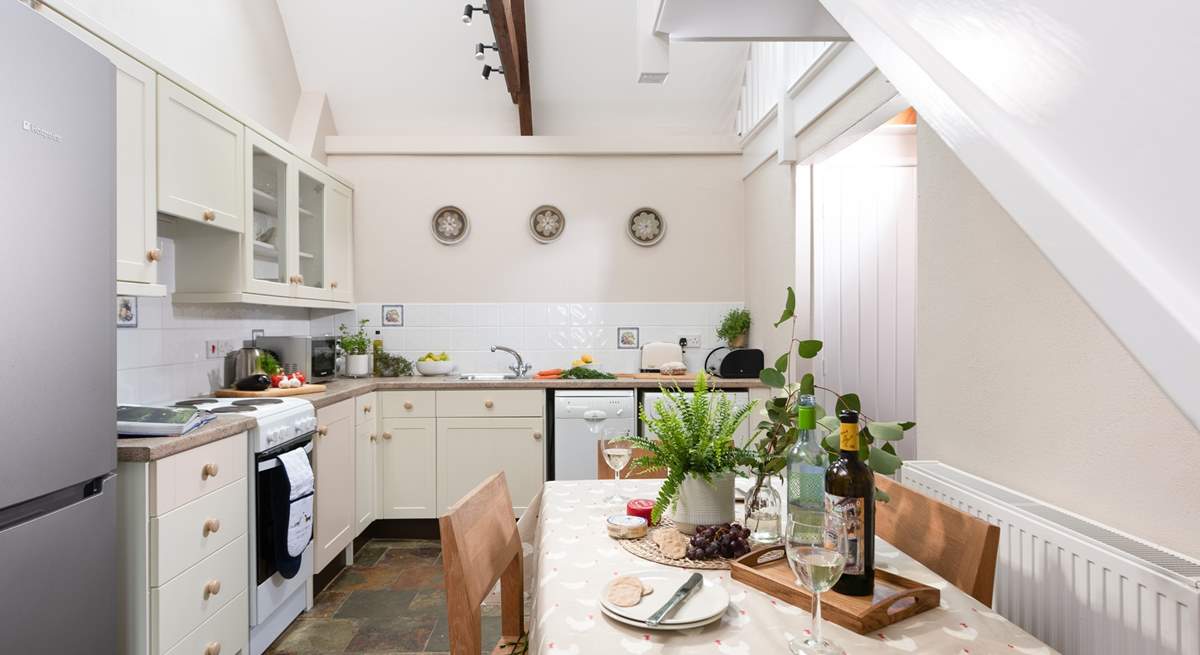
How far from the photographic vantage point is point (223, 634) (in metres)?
Answer: 2.27

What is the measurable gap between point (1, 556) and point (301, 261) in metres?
2.65

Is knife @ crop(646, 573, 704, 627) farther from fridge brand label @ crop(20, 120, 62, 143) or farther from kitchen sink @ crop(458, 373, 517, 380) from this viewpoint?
kitchen sink @ crop(458, 373, 517, 380)

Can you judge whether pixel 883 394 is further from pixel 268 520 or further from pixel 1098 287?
pixel 1098 287

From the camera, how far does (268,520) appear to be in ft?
8.36

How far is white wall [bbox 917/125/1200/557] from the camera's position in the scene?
1.39m

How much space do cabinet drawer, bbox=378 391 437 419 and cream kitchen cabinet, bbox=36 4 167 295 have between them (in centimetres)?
176

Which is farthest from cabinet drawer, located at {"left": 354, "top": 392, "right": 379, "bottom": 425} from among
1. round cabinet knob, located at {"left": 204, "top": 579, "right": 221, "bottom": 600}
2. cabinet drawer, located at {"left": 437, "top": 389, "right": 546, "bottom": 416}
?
round cabinet knob, located at {"left": 204, "top": 579, "right": 221, "bottom": 600}

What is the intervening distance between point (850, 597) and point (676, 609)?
0.93 feet

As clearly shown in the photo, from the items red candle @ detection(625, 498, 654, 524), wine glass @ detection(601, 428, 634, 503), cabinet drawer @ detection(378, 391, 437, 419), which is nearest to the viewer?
red candle @ detection(625, 498, 654, 524)

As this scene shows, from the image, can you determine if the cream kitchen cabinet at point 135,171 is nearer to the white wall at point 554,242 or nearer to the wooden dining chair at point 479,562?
the wooden dining chair at point 479,562

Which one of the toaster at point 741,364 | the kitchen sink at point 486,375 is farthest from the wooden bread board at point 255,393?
the toaster at point 741,364

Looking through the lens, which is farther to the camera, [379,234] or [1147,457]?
[379,234]

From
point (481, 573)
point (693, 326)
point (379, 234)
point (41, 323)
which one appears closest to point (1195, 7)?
point (481, 573)

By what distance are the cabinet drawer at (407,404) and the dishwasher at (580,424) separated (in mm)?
752
